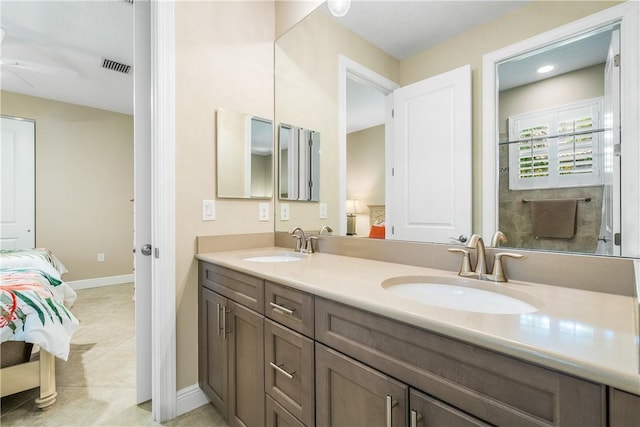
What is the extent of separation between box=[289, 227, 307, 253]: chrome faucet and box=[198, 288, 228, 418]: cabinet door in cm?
55

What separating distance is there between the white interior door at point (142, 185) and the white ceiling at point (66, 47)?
94 cm

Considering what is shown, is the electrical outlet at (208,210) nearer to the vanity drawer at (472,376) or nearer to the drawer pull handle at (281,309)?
the drawer pull handle at (281,309)

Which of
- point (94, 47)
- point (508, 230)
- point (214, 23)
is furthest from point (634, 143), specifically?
point (94, 47)

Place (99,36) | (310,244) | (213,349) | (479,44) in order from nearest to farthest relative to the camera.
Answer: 1. (479,44)
2. (213,349)
3. (310,244)
4. (99,36)

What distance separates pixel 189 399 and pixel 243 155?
4.76ft

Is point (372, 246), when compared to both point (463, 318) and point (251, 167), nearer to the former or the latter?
point (463, 318)

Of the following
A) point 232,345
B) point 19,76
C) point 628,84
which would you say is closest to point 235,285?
point 232,345

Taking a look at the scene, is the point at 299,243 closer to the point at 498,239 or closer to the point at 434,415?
the point at 498,239

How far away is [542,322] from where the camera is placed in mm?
612

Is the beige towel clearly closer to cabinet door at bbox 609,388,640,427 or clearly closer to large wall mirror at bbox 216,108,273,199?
cabinet door at bbox 609,388,640,427

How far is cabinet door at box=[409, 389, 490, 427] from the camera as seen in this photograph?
593 millimetres

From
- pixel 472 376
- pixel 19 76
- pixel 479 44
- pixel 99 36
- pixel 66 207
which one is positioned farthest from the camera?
pixel 66 207

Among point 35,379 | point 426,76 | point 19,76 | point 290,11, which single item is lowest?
point 35,379

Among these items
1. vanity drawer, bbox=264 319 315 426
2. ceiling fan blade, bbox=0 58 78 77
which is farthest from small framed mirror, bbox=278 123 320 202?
ceiling fan blade, bbox=0 58 78 77
